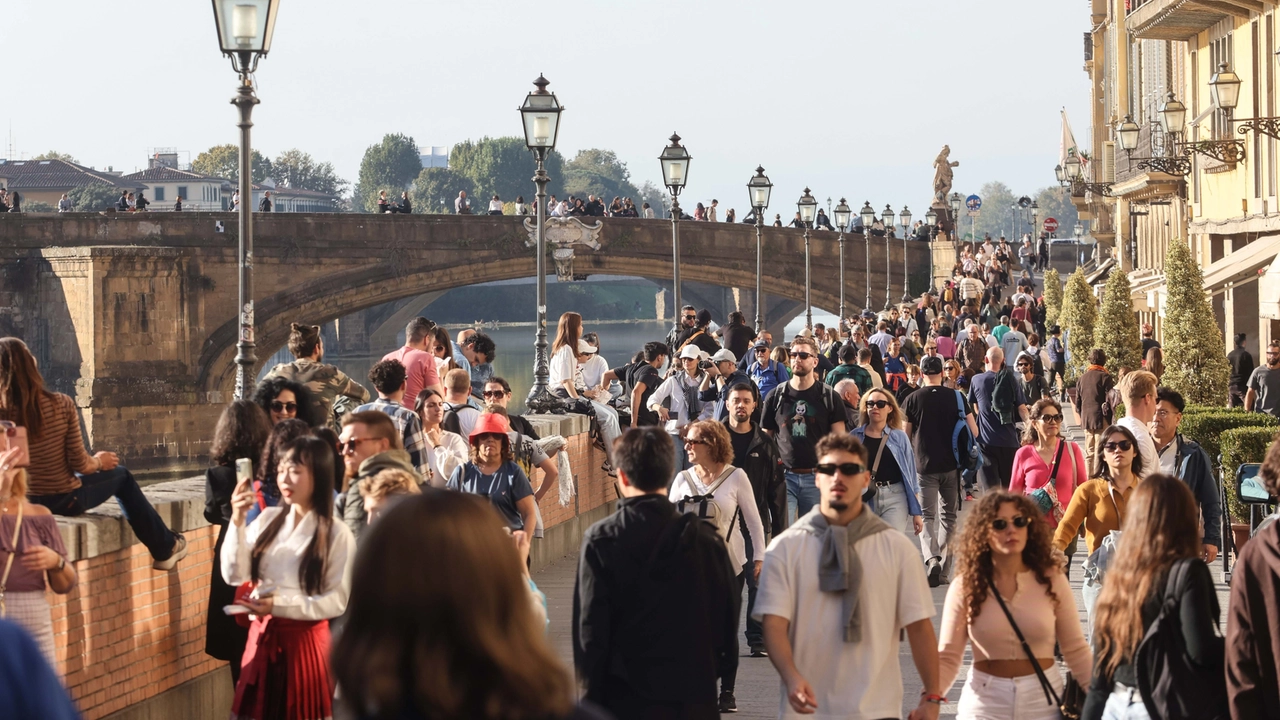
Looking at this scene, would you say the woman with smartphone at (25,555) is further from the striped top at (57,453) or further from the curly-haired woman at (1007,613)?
the curly-haired woman at (1007,613)

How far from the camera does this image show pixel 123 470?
19.8ft

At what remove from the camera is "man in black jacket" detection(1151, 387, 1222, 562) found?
706cm

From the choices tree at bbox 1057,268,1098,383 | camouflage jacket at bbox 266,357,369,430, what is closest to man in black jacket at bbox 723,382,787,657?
camouflage jacket at bbox 266,357,369,430

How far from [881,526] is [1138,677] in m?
0.84

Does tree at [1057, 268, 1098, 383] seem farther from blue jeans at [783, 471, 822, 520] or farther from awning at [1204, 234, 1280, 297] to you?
blue jeans at [783, 471, 822, 520]

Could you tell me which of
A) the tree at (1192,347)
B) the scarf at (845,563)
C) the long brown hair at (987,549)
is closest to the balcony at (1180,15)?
the tree at (1192,347)

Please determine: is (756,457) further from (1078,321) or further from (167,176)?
(167,176)

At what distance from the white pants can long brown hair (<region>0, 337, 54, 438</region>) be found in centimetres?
310

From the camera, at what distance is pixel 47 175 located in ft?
360

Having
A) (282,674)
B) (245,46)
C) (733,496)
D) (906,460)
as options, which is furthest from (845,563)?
(245,46)

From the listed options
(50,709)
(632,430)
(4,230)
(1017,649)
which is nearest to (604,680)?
(632,430)

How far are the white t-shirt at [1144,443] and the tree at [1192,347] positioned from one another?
23.3ft

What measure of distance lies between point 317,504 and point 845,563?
1584 mm

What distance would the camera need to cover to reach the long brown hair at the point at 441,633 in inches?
94.9
